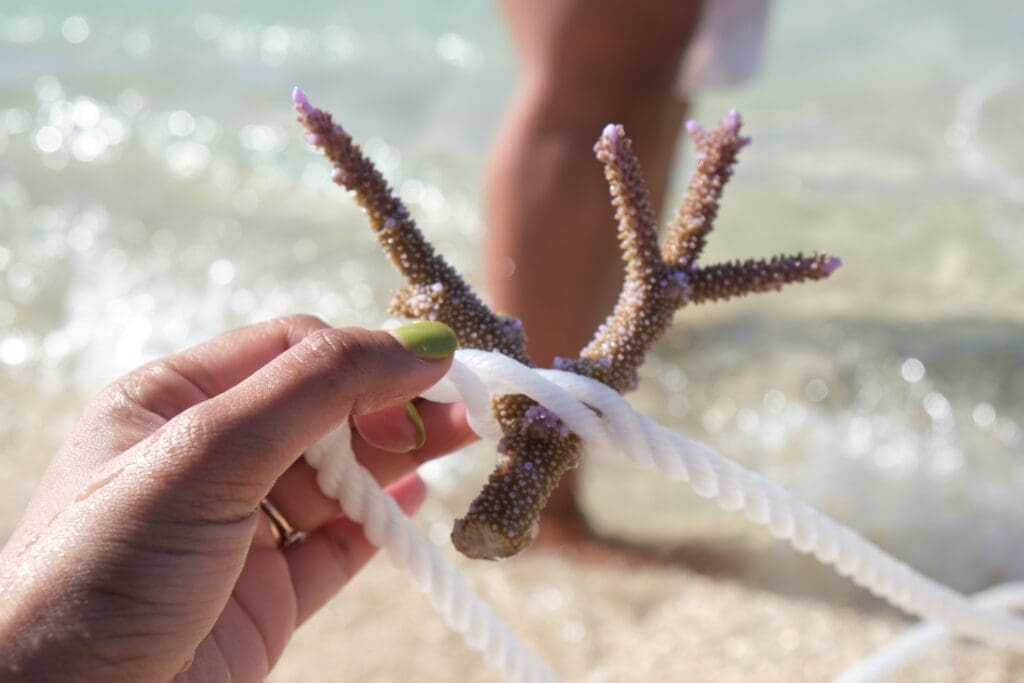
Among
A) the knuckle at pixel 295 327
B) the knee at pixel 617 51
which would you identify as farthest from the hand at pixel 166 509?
the knee at pixel 617 51

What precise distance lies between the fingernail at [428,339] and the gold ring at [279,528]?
0.51 meters

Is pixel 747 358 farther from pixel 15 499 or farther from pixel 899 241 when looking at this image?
pixel 15 499

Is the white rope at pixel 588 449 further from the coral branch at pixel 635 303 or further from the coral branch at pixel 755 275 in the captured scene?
the coral branch at pixel 755 275

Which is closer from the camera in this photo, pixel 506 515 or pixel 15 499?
pixel 506 515

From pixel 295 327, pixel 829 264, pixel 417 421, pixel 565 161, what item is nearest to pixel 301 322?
pixel 295 327

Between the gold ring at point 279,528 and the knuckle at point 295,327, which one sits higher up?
Result: the knuckle at point 295,327

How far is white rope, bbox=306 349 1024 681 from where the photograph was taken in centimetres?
113

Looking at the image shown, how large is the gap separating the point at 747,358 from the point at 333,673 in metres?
1.85

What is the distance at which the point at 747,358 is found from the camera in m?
3.40

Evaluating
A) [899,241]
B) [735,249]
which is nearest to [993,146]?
[899,241]

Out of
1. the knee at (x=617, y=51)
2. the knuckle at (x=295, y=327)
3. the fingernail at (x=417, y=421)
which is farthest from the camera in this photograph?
the knee at (x=617, y=51)

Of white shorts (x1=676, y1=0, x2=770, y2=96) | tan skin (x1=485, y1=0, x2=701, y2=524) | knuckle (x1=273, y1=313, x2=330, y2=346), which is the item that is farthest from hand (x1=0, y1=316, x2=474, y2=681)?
white shorts (x1=676, y1=0, x2=770, y2=96)

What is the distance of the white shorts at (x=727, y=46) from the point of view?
2.42m

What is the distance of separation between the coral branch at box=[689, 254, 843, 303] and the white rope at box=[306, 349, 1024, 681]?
0.16 metres
